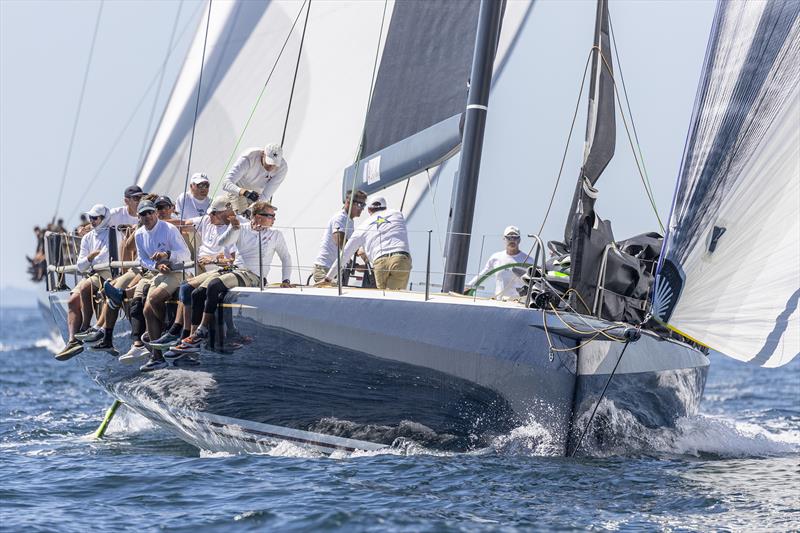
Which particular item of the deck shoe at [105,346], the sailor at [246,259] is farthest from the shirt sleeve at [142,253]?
the deck shoe at [105,346]

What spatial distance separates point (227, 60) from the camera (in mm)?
12938

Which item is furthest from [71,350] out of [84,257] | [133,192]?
[133,192]

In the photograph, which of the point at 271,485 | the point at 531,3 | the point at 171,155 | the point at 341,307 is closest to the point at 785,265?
the point at 341,307

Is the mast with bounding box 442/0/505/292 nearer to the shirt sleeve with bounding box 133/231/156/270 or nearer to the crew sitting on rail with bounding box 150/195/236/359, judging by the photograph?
the crew sitting on rail with bounding box 150/195/236/359

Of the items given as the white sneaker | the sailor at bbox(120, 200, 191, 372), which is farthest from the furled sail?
the white sneaker

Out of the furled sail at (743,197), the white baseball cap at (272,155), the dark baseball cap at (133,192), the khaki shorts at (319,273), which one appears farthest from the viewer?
the dark baseball cap at (133,192)

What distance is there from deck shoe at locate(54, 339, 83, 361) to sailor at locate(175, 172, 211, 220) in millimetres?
1488

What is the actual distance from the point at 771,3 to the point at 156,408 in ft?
20.1

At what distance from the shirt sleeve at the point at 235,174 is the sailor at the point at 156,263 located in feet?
3.24

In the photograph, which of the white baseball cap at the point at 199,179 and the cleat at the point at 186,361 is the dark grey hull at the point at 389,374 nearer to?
the cleat at the point at 186,361

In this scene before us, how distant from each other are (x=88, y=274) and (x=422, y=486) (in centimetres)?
477

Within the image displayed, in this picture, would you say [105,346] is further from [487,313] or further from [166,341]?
[487,313]

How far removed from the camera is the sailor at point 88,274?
988 centimetres

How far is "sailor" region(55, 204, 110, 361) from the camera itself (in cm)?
988
